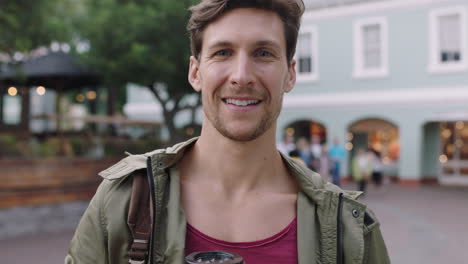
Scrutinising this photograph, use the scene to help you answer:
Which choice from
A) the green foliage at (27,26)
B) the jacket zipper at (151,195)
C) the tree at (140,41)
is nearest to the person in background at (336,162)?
the tree at (140,41)

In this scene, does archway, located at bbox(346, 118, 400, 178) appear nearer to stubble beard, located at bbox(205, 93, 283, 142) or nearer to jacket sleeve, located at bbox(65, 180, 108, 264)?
stubble beard, located at bbox(205, 93, 283, 142)

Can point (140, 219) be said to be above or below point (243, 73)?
below

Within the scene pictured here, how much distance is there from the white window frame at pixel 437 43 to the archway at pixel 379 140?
9.34 ft

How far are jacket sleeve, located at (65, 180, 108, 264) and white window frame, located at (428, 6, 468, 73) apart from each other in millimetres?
17931

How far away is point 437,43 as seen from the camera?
1781 centimetres

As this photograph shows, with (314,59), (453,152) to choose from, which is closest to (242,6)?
(314,59)

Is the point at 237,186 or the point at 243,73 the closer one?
the point at 243,73

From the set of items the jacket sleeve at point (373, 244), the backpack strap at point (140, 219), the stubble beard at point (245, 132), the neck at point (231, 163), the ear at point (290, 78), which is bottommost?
the jacket sleeve at point (373, 244)

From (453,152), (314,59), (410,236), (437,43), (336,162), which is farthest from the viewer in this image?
(314,59)

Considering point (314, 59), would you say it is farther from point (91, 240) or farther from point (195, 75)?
point (91, 240)

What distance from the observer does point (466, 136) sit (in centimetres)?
1914

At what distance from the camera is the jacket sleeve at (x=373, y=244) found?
66.3 inches

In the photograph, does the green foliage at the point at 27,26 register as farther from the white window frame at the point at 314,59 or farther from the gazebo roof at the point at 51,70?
the white window frame at the point at 314,59

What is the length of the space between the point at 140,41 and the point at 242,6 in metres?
10.3
